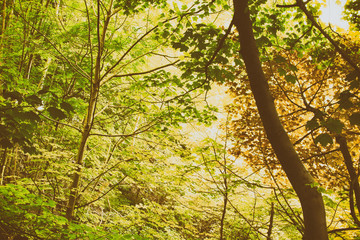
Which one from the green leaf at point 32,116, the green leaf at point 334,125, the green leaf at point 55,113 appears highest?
the green leaf at point 334,125

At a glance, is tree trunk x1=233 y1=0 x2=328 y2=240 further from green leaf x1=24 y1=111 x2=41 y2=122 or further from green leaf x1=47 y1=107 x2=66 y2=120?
green leaf x1=24 y1=111 x2=41 y2=122

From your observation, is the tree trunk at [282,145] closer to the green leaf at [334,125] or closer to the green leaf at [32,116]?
the green leaf at [334,125]

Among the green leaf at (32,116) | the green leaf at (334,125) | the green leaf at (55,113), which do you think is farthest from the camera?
the green leaf at (32,116)

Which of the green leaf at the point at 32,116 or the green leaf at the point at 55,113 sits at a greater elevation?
the green leaf at the point at 55,113

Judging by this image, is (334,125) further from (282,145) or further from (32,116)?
(32,116)

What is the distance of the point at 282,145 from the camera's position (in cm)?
161

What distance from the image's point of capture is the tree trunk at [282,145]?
1.45 meters

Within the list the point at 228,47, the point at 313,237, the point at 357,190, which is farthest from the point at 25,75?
the point at 357,190

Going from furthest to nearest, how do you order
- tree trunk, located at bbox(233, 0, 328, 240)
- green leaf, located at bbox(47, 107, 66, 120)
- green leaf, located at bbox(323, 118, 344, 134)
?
green leaf, located at bbox(47, 107, 66, 120), green leaf, located at bbox(323, 118, 344, 134), tree trunk, located at bbox(233, 0, 328, 240)

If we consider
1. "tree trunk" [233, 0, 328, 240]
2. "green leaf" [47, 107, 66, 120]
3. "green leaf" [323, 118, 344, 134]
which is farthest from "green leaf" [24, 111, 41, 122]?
"green leaf" [323, 118, 344, 134]

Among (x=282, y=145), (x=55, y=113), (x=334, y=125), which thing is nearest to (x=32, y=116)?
(x=55, y=113)

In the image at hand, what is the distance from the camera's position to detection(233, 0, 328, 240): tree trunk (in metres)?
1.45

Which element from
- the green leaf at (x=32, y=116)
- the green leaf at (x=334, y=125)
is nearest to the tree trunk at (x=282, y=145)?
the green leaf at (x=334, y=125)

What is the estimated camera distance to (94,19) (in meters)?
4.33
